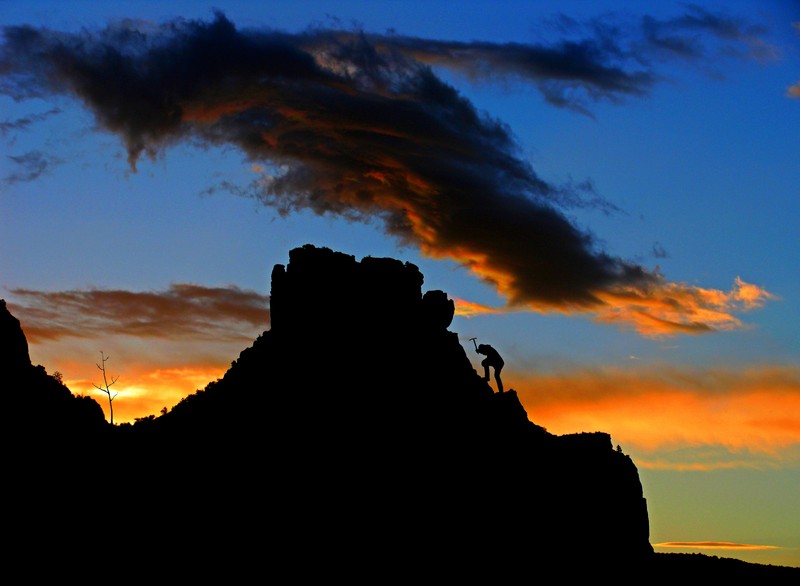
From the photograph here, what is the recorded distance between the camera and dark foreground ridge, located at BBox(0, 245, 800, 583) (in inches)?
2815

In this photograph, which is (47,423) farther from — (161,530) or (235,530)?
(235,530)

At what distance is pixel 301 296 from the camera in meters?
90.2

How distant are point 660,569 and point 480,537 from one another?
117ft

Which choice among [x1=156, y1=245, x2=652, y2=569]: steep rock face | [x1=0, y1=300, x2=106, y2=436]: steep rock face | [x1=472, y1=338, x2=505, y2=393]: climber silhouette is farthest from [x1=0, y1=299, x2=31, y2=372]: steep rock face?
[x1=472, y1=338, x2=505, y2=393]: climber silhouette

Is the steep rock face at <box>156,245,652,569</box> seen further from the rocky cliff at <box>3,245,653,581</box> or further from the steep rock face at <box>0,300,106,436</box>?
the steep rock face at <box>0,300,106,436</box>

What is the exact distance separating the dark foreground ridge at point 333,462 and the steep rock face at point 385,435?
15cm

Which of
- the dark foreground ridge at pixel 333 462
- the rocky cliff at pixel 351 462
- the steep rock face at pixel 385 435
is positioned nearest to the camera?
the dark foreground ridge at pixel 333 462

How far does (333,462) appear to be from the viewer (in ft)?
Result: 263

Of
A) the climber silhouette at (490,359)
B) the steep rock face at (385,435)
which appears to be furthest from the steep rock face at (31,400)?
A: the climber silhouette at (490,359)

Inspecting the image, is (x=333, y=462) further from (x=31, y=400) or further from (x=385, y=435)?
(x=31, y=400)

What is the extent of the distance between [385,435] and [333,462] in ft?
19.2

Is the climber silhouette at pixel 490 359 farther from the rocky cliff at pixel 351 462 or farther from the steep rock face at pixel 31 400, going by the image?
the steep rock face at pixel 31 400

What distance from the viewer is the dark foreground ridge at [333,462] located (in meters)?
71.5

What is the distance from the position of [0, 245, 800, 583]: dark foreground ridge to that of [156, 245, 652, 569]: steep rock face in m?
0.15
